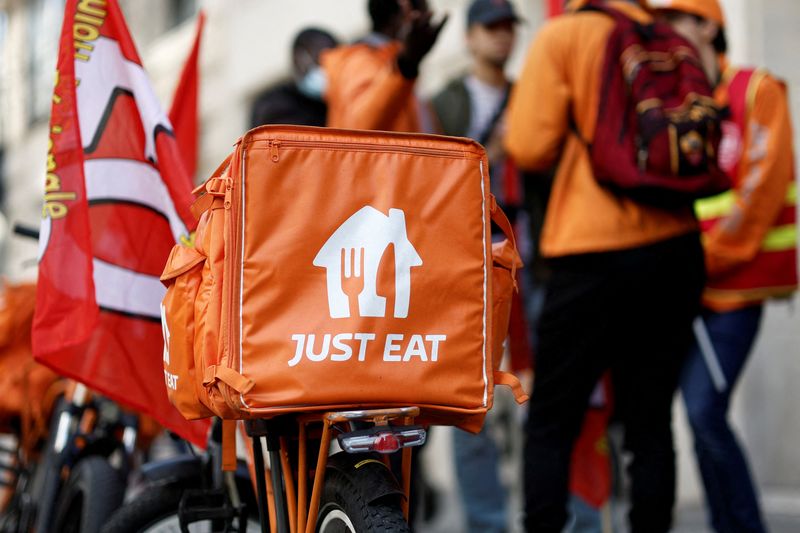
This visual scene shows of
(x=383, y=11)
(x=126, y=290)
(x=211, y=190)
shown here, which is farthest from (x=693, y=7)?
(x=211, y=190)

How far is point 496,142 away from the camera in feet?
15.7

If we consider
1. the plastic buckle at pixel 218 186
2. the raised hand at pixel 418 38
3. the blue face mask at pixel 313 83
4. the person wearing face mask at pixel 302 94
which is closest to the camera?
the plastic buckle at pixel 218 186

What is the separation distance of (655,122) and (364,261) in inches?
54.0

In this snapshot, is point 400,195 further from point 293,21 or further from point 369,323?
point 293,21

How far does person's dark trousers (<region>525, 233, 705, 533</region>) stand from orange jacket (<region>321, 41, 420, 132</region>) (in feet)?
2.36

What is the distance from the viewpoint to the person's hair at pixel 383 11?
4211 millimetres

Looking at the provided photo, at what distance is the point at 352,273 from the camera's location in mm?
2426

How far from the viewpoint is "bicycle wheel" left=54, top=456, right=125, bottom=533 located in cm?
367

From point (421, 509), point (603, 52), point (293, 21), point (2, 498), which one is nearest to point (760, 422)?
point (421, 509)

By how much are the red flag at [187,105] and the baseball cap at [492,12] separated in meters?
1.16

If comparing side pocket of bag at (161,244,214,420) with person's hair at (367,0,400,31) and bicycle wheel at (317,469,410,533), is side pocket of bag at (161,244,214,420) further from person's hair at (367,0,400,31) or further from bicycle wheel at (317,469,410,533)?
person's hair at (367,0,400,31)

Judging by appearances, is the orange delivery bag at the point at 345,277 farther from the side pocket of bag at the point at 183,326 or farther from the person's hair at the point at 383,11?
the person's hair at the point at 383,11

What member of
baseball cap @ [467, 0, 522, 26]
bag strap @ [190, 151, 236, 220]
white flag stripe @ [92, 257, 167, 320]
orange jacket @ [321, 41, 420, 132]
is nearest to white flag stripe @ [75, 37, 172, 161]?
white flag stripe @ [92, 257, 167, 320]

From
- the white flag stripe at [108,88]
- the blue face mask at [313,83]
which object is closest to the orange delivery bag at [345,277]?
the white flag stripe at [108,88]
